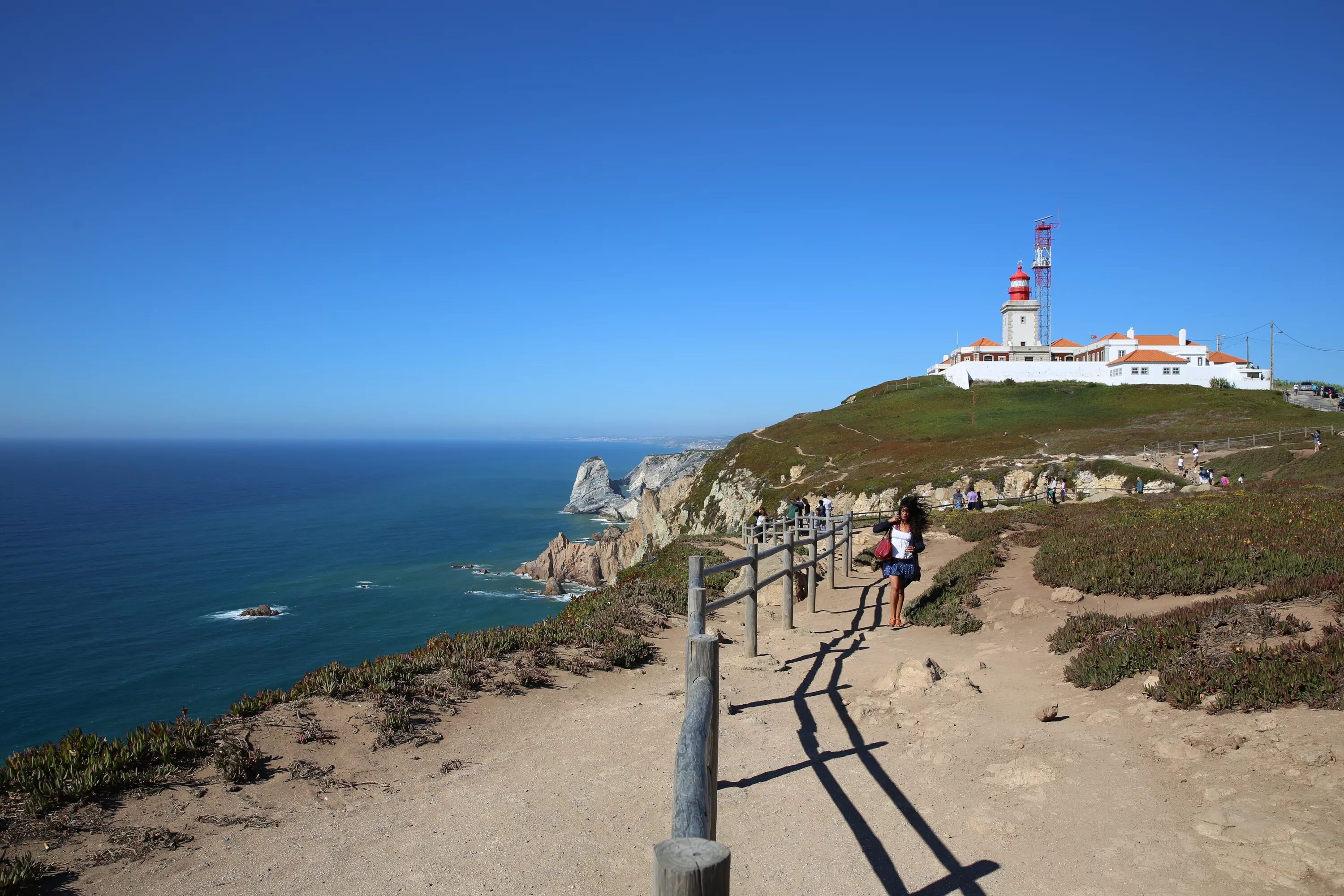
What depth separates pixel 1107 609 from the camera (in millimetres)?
10109

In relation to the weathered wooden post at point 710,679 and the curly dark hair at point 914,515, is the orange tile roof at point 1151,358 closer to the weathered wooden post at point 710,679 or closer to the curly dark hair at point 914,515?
the curly dark hair at point 914,515

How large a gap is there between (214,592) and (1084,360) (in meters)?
100.0

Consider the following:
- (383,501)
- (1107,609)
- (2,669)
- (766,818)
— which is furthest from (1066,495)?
(383,501)

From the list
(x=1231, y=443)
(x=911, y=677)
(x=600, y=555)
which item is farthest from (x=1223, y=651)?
(x=600, y=555)

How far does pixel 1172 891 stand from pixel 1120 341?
97012 mm

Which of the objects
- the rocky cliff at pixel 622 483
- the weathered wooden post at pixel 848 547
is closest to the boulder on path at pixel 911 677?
the weathered wooden post at pixel 848 547

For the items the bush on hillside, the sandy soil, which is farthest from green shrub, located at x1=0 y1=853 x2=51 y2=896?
the bush on hillside

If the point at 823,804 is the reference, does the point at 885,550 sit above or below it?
above

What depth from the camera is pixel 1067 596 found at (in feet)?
35.2

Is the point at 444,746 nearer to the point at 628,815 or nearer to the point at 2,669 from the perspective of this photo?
the point at 628,815

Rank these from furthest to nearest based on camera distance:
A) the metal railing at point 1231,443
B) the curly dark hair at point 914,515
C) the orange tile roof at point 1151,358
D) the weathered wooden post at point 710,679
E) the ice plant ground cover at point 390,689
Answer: the orange tile roof at point 1151,358
the metal railing at point 1231,443
the curly dark hair at point 914,515
the ice plant ground cover at point 390,689
the weathered wooden post at point 710,679

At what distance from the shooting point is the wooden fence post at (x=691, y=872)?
79.4 inches

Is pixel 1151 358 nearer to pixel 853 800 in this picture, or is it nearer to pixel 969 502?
pixel 969 502

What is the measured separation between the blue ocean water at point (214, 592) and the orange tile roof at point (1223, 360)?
79356 millimetres
